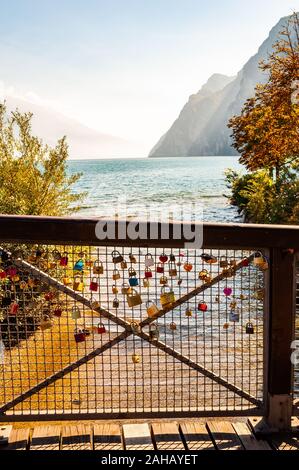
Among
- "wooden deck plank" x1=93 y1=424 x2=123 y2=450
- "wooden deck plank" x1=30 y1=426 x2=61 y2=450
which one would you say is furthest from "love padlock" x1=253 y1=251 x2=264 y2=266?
"wooden deck plank" x1=30 y1=426 x2=61 y2=450

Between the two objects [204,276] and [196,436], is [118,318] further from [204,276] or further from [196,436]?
[196,436]

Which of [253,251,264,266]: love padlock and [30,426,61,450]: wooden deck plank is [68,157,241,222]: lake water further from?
[253,251,264,266]: love padlock

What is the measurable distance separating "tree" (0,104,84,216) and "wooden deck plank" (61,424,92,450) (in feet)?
31.1

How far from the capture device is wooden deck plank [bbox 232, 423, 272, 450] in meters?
3.20

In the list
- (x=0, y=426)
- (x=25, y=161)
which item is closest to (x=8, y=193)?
(x=25, y=161)

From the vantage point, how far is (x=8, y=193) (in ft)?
40.2

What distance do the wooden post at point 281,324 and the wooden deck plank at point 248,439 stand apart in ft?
0.51

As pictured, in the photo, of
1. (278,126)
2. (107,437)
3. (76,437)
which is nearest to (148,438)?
Answer: (107,437)

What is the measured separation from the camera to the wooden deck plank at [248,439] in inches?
126

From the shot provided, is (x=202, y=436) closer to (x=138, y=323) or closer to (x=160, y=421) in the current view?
(x=160, y=421)

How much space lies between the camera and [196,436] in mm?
3324

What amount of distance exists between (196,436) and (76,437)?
2.74ft

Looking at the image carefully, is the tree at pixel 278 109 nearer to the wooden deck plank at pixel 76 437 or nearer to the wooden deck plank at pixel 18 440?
the wooden deck plank at pixel 76 437
